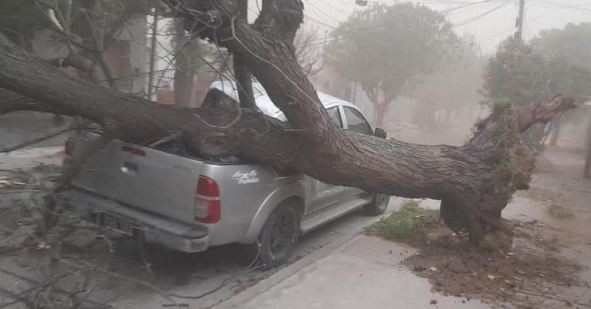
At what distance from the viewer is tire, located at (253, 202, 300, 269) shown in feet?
17.8

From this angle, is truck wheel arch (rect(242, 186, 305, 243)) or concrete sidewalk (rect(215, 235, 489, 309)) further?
truck wheel arch (rect(242, 186, 305, 243))

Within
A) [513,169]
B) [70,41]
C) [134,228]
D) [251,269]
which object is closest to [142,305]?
[134,228]

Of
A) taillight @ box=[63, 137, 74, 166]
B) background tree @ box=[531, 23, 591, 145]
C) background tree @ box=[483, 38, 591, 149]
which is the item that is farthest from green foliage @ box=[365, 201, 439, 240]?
background tree @ box=[531, 23, 591, 145]

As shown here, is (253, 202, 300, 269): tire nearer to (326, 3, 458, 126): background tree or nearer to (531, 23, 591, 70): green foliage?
(326, 3, 458, 126): background tree

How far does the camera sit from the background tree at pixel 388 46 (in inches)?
1001

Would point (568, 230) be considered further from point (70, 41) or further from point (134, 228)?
point (70, 41)

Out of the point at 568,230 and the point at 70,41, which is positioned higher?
the point at 70,41

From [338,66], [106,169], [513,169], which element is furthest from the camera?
[338,66]

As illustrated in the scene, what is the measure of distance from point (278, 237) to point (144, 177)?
60.9 inches

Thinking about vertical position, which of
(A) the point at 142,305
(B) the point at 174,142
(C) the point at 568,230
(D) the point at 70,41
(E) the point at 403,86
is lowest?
(A) the point at 142,305

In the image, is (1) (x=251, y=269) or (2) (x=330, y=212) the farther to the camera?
(2) (x=330, y=212)

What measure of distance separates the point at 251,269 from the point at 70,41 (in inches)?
131

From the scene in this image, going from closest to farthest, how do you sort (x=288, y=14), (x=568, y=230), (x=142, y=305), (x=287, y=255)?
(x=142, y=305), (x=288, y=14), (x=287, y=255), (x=568, y=230)

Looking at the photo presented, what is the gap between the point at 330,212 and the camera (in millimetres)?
6863
